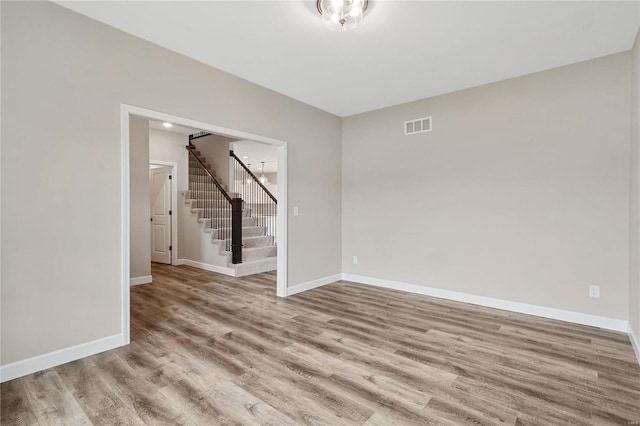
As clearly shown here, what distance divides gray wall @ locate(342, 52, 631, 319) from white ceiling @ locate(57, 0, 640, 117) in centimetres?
41

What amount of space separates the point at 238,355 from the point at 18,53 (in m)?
2.83

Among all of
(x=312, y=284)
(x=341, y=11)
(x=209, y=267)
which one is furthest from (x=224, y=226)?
(x=341, y=11)

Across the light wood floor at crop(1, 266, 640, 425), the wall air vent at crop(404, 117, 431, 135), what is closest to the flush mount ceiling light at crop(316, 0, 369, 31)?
the wall air vent at crop(404, 117, 431, 135)

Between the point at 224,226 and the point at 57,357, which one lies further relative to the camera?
the point at 224,226

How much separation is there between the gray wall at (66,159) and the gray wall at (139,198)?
7.75ft

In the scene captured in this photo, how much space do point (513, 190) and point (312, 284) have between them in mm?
3004

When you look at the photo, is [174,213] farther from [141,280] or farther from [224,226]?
[141,280]

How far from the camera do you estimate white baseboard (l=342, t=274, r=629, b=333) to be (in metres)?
3.14

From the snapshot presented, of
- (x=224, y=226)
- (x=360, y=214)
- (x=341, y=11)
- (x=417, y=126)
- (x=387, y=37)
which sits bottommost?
(x=224, y=226)

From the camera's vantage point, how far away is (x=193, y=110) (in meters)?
3.22

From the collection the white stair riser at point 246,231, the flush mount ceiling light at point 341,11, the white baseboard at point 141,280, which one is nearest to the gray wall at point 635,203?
the flush mount ceiling light at point 341,11

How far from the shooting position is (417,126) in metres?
4.45

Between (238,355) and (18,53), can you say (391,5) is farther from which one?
(238,355)

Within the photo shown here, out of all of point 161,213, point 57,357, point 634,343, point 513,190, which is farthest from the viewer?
point 161,213
